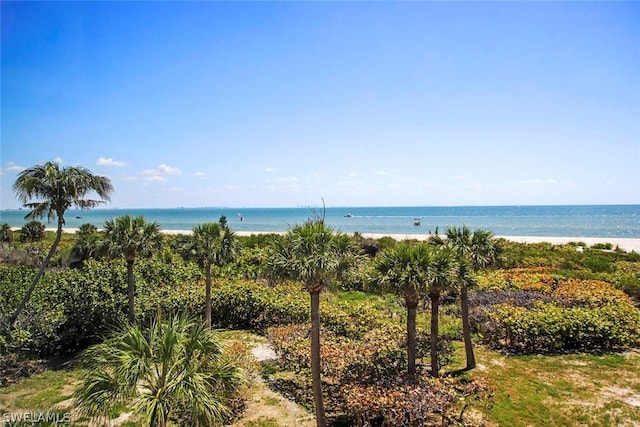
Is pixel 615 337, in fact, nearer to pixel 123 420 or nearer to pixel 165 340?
pixel 165 340

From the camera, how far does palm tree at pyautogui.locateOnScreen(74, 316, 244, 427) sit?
6.14 meters

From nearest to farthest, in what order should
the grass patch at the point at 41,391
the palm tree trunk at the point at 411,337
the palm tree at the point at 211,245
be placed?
the palm tree trunk at the point at 411,337 → the grass patch at the point at 41,391 → the palm tree at the point at 211,245

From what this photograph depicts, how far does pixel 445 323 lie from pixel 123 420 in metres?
14.9

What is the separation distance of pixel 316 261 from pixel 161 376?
400 cm

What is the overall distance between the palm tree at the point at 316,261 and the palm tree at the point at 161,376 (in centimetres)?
242

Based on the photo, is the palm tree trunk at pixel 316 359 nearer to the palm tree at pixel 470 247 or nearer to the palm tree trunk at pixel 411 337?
the palm tree trunk at pixel 411 337

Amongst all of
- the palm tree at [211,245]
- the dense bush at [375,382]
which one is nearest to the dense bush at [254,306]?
the dense bush at [375,382]

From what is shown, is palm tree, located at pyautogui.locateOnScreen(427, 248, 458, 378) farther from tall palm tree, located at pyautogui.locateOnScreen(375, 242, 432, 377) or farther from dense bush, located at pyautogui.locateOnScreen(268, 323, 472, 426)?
dense bush, located at pyautogui.locateOnScreen(268, 323, 472, 426)

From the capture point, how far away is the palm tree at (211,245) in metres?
16.0

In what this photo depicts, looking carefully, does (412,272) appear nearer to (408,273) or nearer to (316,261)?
(408,273)

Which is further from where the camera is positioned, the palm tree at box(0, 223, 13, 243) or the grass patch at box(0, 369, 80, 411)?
the palm tree at box(0, 223, 13, 243)

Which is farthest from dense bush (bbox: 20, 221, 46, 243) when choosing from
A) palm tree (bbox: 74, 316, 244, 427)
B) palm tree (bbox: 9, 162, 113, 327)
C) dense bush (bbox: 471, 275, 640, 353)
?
dense bush (bbox: 471, 275, 640, 353)

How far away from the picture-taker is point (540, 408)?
10562 mm

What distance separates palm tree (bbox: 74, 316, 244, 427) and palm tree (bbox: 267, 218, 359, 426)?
7.95 ft
